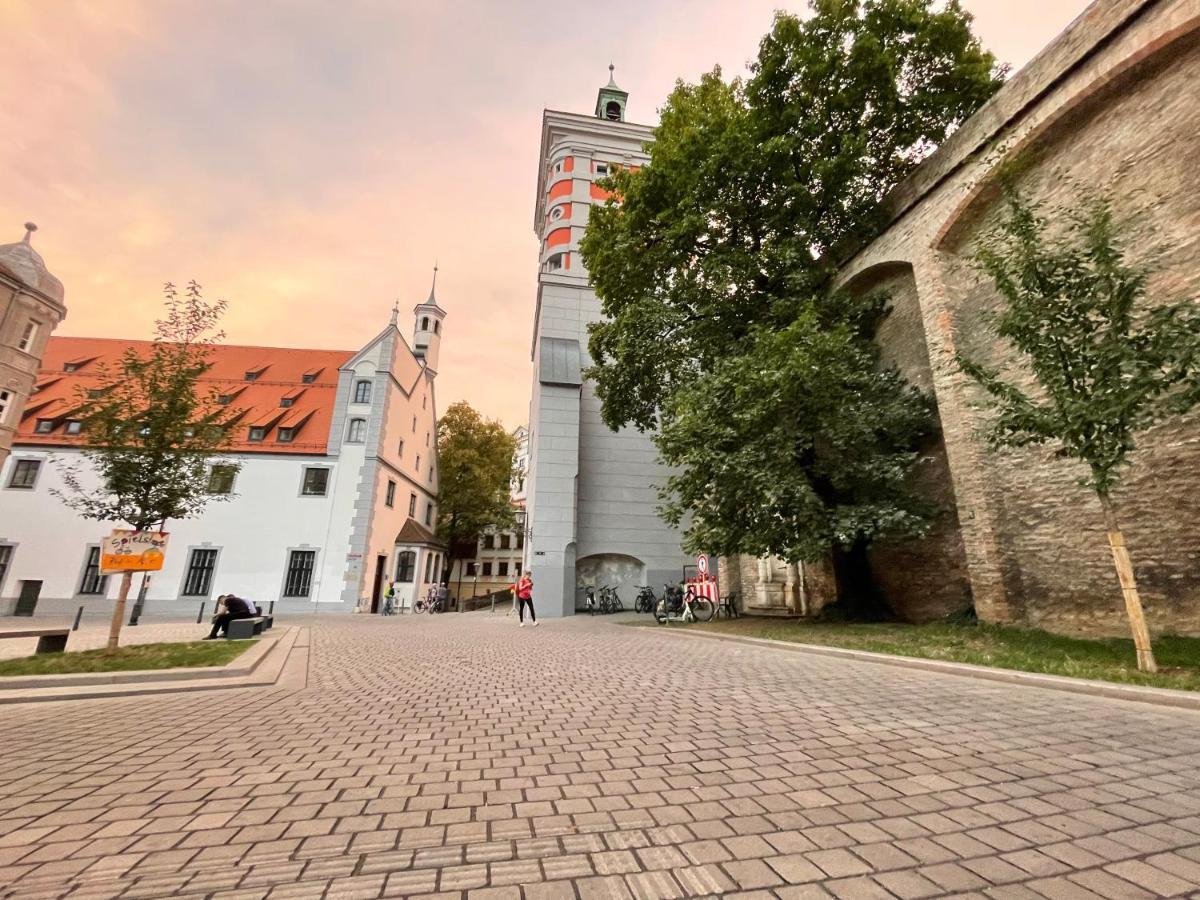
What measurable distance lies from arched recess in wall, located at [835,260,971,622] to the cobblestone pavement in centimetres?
808

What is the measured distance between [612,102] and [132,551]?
1692 inches

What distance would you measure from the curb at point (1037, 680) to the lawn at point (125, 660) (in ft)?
32.0

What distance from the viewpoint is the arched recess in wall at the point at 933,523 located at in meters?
12.9

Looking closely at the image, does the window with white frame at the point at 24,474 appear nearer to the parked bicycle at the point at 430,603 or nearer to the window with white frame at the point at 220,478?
the parked bicycle at the point at 430,603

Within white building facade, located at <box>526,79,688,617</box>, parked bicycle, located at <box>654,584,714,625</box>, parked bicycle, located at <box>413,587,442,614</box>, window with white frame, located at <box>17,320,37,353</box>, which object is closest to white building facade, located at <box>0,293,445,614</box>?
parked bicycle, located at <box>413,587,442,614</box>

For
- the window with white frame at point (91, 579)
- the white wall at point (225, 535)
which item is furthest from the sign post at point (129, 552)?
→ the window with white frame at point (91, 579)

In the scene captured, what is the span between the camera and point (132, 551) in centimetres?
902

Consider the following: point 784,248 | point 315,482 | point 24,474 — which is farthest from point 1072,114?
point 24,474

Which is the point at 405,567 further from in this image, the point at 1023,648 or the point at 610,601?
the point at 1023,648

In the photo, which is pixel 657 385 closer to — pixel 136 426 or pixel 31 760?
pixel 136 426

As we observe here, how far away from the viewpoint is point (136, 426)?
9.35 m

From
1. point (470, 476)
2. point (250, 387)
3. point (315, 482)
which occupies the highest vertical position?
point (250, 387)

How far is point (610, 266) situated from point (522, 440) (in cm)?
4208

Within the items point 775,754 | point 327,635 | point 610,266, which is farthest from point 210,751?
point 610,266
